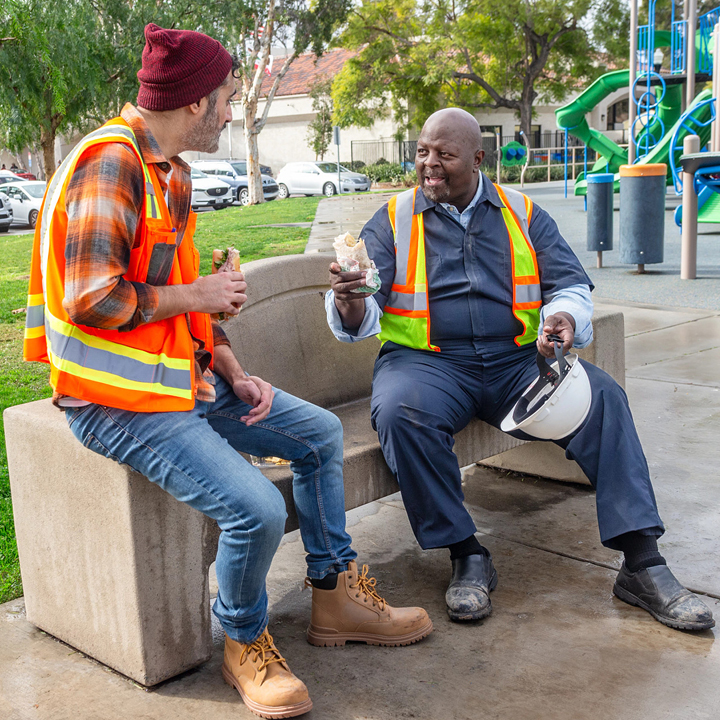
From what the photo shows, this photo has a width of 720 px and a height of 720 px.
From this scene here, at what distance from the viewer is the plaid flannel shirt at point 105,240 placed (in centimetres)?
220

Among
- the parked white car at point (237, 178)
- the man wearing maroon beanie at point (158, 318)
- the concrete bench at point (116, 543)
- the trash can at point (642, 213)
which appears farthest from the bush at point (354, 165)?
the man wearing maroon beanie at point (158, 318)

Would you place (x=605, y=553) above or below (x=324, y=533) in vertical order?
below

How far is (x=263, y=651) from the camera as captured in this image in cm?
248

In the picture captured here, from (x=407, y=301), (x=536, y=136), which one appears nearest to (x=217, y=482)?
(x=407, y=301)

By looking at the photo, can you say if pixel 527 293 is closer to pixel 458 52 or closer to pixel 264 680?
pixel 264 680

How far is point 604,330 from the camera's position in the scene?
4.09 m

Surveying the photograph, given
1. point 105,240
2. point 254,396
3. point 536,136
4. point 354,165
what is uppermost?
point 536,136

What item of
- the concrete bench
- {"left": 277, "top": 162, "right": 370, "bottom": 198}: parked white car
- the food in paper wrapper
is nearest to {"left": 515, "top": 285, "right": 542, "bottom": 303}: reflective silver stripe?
the food in paper wrapper

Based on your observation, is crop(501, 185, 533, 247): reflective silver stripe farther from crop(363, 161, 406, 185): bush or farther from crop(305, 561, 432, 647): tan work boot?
crop(363, 161, 406, 185): bush

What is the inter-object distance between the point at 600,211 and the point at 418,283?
7451 mm

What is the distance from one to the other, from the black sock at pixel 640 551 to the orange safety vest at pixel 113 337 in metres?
1.52

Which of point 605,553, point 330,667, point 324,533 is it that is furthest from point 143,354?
point 605,553

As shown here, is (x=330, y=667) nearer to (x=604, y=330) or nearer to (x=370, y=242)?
(x=370, y=242)

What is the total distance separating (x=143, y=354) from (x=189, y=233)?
1.44 feet
